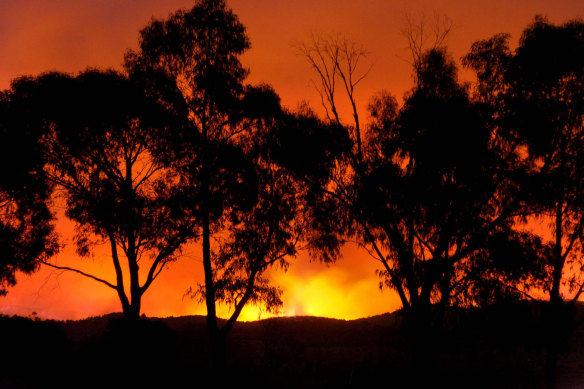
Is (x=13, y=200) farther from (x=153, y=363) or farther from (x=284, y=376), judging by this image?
(x=284, y=376)

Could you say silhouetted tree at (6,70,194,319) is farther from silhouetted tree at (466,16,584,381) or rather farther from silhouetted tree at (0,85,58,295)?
silhouetted tree at (466,16,584,381)

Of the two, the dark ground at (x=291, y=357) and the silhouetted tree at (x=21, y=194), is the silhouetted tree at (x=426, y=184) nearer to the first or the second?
the dark ground at (x=291, y=357)

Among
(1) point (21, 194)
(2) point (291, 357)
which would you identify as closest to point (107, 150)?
(1) point (21, 194)

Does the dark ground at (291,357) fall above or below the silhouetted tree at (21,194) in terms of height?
below

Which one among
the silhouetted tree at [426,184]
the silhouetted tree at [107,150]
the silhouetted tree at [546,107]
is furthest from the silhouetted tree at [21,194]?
the silhouetted tree at [546,107]

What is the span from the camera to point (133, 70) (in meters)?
22.6

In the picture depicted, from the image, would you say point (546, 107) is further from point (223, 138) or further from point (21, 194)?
point (21, 194)

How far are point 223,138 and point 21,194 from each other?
30.7 ft

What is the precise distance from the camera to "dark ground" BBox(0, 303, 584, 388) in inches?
793

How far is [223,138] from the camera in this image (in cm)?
2223

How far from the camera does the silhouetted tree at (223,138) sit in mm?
21906

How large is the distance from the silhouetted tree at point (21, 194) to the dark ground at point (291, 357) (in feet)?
11.7

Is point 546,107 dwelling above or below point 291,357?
above

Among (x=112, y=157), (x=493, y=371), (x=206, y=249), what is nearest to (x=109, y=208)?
(x=112, y=157)
